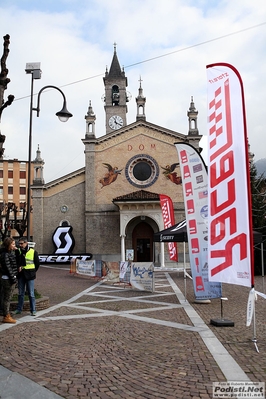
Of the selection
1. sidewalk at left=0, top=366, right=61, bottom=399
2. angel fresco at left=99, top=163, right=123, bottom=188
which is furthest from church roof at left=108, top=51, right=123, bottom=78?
sidewalk at left=0, top=366, right=61, bottom=399

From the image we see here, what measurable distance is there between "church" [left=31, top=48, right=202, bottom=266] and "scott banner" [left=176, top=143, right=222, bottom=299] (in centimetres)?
2062

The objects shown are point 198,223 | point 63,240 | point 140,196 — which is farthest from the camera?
point 63,240

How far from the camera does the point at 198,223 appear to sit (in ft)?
36.1

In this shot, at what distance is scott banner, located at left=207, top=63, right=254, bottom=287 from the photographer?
683 centimetres

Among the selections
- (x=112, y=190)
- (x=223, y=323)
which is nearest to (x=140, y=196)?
Result: (x=112, y=190)

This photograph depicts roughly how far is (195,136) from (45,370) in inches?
1181

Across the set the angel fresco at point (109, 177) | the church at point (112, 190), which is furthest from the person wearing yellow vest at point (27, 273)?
the angel fresco at point (109, 177)

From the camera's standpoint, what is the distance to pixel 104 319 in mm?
8938

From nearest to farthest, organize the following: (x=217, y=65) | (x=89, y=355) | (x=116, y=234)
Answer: (x=89, y=355)
(x=217, y=65)
(x=116, y=234)

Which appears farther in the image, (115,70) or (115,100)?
(115,70)

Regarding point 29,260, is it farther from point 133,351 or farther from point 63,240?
point 63,240

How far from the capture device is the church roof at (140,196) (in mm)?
30953

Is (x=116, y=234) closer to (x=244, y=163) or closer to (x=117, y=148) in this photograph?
(x=117, y=148)

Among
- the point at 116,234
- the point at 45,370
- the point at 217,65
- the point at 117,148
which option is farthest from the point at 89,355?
the point at 117,148
